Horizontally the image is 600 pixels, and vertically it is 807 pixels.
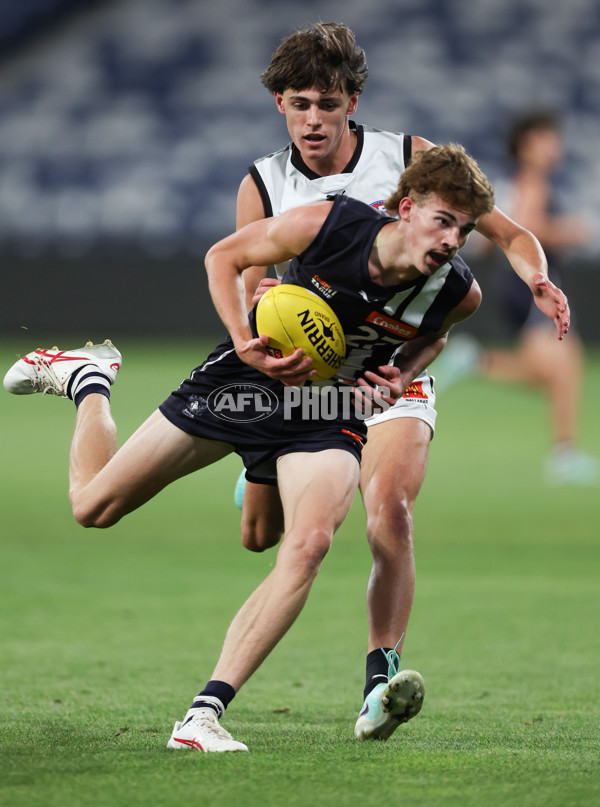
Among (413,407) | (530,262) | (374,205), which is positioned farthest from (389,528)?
(374,205)

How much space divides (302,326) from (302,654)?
264 centimetres

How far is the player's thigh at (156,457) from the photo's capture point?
4703mm

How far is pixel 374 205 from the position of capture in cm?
500

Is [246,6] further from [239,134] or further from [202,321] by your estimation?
[202,321]

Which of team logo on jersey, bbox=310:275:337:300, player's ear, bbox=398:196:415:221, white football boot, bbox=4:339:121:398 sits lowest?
team logo on jersey, bbox=310:275:337:300

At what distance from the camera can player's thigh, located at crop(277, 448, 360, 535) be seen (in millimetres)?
4250

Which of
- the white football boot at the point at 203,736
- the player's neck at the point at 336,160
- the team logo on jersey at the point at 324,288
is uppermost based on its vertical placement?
the player's neck at the point at 336,160

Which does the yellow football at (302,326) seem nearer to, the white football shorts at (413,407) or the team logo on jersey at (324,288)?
the team logo on jersey at (324,288)

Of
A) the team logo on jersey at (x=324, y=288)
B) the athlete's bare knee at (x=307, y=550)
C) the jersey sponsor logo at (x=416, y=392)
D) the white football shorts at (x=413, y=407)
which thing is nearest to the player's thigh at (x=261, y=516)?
the white football shorts at (x=413, y=407)

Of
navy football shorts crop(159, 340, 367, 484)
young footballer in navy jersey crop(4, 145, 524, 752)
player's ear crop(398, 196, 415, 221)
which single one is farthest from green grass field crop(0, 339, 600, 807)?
player's ear crop(398, 196, 415, 221)

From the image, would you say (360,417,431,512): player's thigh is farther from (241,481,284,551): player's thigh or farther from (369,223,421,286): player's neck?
(369,223,421,286): player's neck

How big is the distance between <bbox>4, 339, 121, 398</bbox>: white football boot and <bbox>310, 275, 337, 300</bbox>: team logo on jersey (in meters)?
1.52

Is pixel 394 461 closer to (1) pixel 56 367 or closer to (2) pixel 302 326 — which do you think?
(2) pixel 302 326

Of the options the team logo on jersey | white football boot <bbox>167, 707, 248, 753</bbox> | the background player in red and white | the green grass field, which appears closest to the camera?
the green grass field
